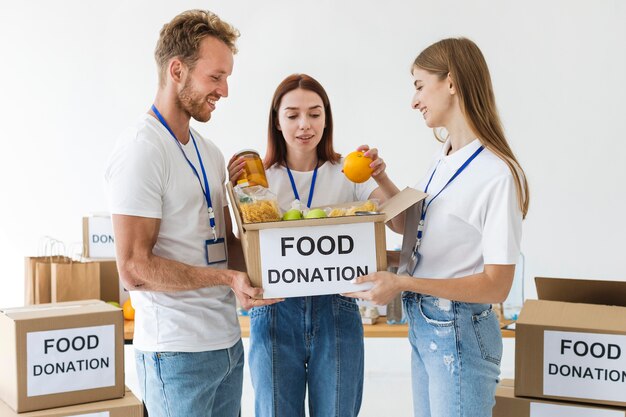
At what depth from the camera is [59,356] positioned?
62.7 inches

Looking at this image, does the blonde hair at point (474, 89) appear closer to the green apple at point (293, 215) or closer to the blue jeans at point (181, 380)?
the green apple at point (293, 215)

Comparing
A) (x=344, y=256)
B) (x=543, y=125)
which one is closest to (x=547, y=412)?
(x=344, y=256)

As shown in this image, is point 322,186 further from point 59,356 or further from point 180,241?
point 59,356

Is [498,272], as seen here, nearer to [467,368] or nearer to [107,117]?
[467,368]

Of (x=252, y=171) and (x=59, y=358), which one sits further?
(x=252, y=171)

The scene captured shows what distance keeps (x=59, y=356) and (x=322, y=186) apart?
942 mm

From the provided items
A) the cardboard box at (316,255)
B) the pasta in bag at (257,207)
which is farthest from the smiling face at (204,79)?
the cardboard box at (316,255)

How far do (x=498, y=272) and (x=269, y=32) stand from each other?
330 cm

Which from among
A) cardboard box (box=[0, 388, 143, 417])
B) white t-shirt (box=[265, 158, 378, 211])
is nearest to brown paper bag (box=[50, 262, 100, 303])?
white t-shirt (box=[265, 158, 378, 211])

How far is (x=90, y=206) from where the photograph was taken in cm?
475

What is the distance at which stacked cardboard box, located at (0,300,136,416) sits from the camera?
1.57 metres

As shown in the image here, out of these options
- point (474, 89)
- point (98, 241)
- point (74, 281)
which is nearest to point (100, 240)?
point (98, 241)

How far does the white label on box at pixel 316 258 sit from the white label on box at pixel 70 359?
1.35 feet

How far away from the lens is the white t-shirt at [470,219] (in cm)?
170
